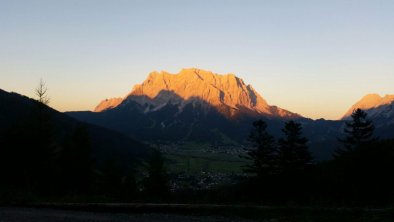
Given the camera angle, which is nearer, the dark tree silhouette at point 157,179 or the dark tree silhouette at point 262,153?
the dark tree silhouette at point 262,153

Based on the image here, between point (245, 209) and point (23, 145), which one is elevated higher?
point (23, 145)

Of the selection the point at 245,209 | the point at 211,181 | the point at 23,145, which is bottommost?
the point at 211,181

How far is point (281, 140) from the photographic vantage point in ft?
180

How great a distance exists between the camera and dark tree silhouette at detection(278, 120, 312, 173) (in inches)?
2144

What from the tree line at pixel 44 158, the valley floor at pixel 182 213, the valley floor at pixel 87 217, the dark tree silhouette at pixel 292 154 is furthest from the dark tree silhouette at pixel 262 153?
the valley floor at pixel 87 217

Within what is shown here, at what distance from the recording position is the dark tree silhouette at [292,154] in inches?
2144

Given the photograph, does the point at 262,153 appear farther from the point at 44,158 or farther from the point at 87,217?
the point at 87,217

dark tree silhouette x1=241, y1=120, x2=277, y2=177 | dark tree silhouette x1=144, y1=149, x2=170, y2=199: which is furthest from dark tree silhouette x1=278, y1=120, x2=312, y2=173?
dark tree silhouette x1=144, y1=149, x2=170, y2=199

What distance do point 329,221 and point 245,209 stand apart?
4520 mm

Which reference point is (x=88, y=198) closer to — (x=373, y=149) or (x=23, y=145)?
(x=23, y=145)

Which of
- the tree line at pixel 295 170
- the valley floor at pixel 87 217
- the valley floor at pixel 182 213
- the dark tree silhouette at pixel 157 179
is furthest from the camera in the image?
the dark tree silhouette at pixel 157 179

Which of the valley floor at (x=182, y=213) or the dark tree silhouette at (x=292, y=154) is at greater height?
the dark tree silhouette at (x=292, y=154)

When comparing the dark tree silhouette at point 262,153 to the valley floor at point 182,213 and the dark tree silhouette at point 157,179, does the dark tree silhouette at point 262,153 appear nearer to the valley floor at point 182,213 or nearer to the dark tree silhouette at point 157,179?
the dark tree silhouette at point 157,179

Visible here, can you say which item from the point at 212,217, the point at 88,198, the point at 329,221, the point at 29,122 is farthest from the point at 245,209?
the point at 29,122
